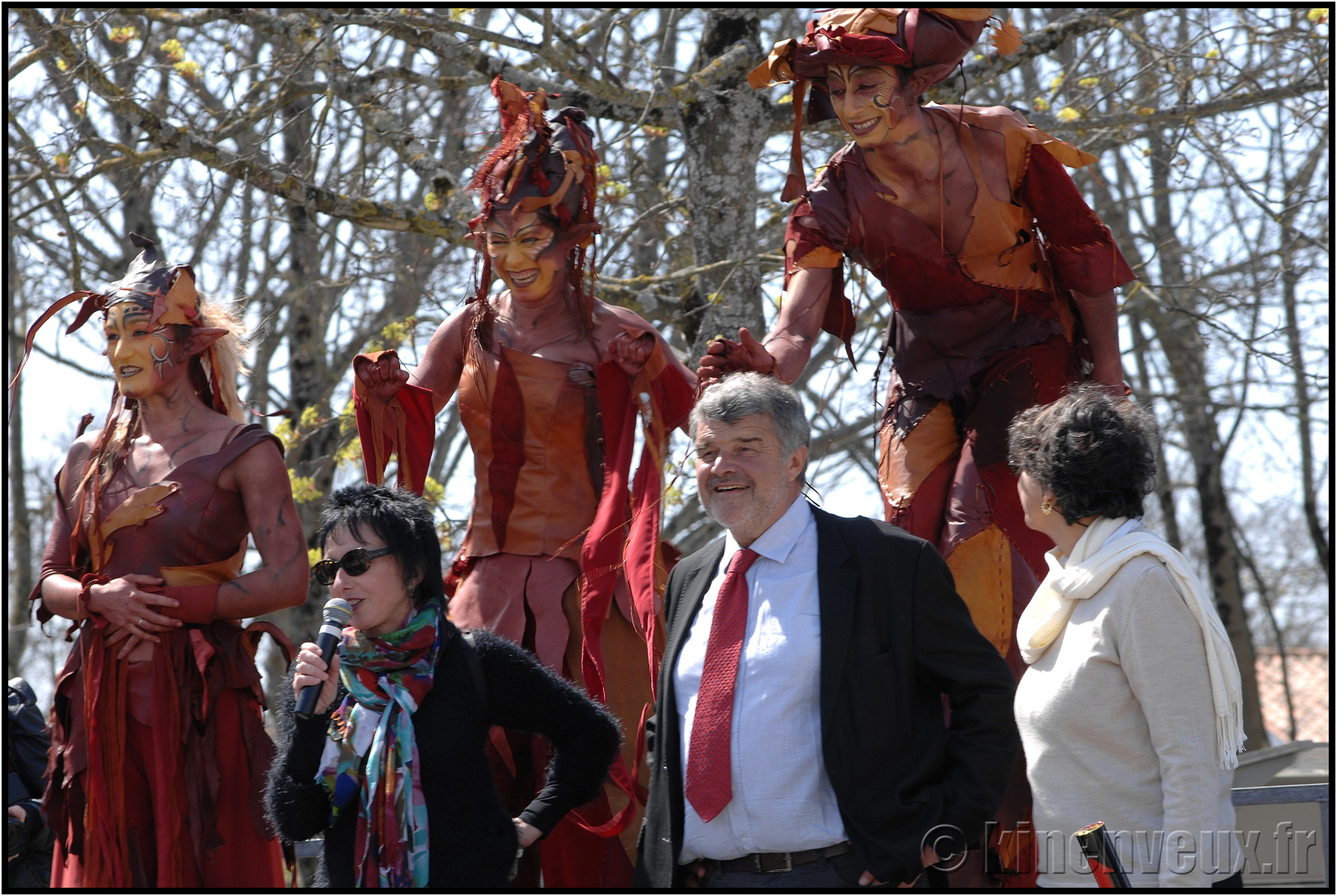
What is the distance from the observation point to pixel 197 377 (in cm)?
423

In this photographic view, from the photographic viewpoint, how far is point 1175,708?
8.93ft

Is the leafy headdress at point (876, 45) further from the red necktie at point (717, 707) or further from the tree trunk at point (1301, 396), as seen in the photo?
the tree trunk at point (1301, 396)

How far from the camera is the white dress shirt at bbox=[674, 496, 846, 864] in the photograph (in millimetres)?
2783

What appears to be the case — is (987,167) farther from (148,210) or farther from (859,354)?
(148,210)

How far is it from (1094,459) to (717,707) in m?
0.92

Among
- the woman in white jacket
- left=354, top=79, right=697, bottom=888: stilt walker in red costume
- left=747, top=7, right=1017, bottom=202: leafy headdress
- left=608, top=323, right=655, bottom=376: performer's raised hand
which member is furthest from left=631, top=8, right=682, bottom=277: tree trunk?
A: the woman in white jacket

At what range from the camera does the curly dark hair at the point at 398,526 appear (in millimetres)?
3150

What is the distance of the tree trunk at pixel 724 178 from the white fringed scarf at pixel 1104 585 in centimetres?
325

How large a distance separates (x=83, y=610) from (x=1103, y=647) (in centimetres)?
256

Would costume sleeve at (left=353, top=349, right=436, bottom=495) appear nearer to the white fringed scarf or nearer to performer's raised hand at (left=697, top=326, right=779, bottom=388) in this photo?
performer's raised hand at (left=697, top=326, right=779, bottom=388)

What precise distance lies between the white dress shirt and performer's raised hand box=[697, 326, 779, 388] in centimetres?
57

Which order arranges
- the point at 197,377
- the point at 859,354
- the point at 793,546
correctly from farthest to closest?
the point at 859,354 → the point at 197,377 → the point at 793,546

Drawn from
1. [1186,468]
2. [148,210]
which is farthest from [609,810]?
[1186,468]

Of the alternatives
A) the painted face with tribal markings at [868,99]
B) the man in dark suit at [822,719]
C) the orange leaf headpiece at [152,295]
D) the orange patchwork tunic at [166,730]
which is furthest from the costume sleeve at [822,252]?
the orange leaf headpiece at [152,295]
